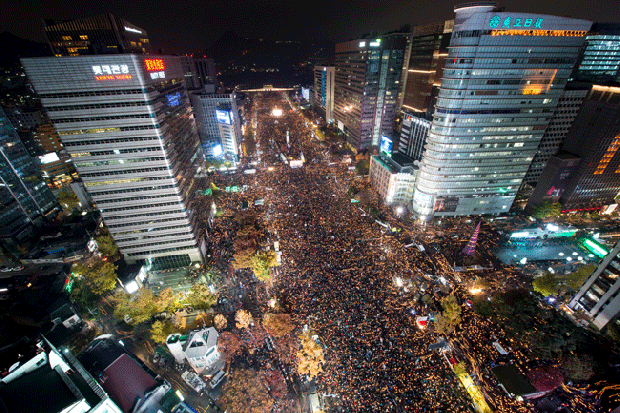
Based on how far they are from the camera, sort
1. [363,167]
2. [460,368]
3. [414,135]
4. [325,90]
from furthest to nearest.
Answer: [325,90]
[363,167]
[414,135]
[460,368]

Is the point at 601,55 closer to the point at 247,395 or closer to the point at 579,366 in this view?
the point at 579,366

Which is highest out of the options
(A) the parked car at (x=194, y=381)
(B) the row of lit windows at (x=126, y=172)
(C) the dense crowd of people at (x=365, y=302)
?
(B) the row of lit windows at (x=126, y=172)

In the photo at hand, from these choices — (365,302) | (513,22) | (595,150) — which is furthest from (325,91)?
(365,302)

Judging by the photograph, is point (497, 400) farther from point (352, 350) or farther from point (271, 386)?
point (271, 386)

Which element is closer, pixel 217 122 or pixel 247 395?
pixel 247 395

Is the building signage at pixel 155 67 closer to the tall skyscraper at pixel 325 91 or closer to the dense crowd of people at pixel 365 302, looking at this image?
the dense crowd of people at pixel 365 302

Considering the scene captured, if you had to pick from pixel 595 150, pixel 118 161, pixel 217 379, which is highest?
pixel 118 161

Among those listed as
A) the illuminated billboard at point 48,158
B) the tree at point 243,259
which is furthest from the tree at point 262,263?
the illuminated billboard at point 48,158
